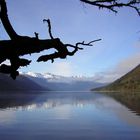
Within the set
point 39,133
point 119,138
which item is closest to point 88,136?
point 119,138

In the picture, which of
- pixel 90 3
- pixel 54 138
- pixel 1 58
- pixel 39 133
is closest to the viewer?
pixel 1 58

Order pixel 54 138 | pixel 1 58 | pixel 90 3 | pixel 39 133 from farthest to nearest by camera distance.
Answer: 1. pixel 39 133
2. pixel 54 138
3. pixel 90 3
4. pixel 1 58

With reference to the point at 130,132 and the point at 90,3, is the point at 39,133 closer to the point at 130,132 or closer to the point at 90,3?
the point at 130,132

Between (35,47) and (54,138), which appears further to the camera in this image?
(54,138)

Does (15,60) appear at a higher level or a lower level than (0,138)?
higher

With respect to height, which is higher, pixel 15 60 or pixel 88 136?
pixel 15 60

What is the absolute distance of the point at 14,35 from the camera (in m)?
8.78

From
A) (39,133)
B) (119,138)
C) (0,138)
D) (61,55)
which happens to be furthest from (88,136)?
(61,55)

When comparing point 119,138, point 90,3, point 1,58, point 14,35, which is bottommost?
point 119,138

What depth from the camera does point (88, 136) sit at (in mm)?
39000

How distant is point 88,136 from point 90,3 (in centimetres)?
3113

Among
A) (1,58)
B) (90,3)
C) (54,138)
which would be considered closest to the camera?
(1,58)

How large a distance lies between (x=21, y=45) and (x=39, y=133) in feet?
111

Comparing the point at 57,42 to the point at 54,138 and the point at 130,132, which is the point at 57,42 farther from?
the point at 130,132
